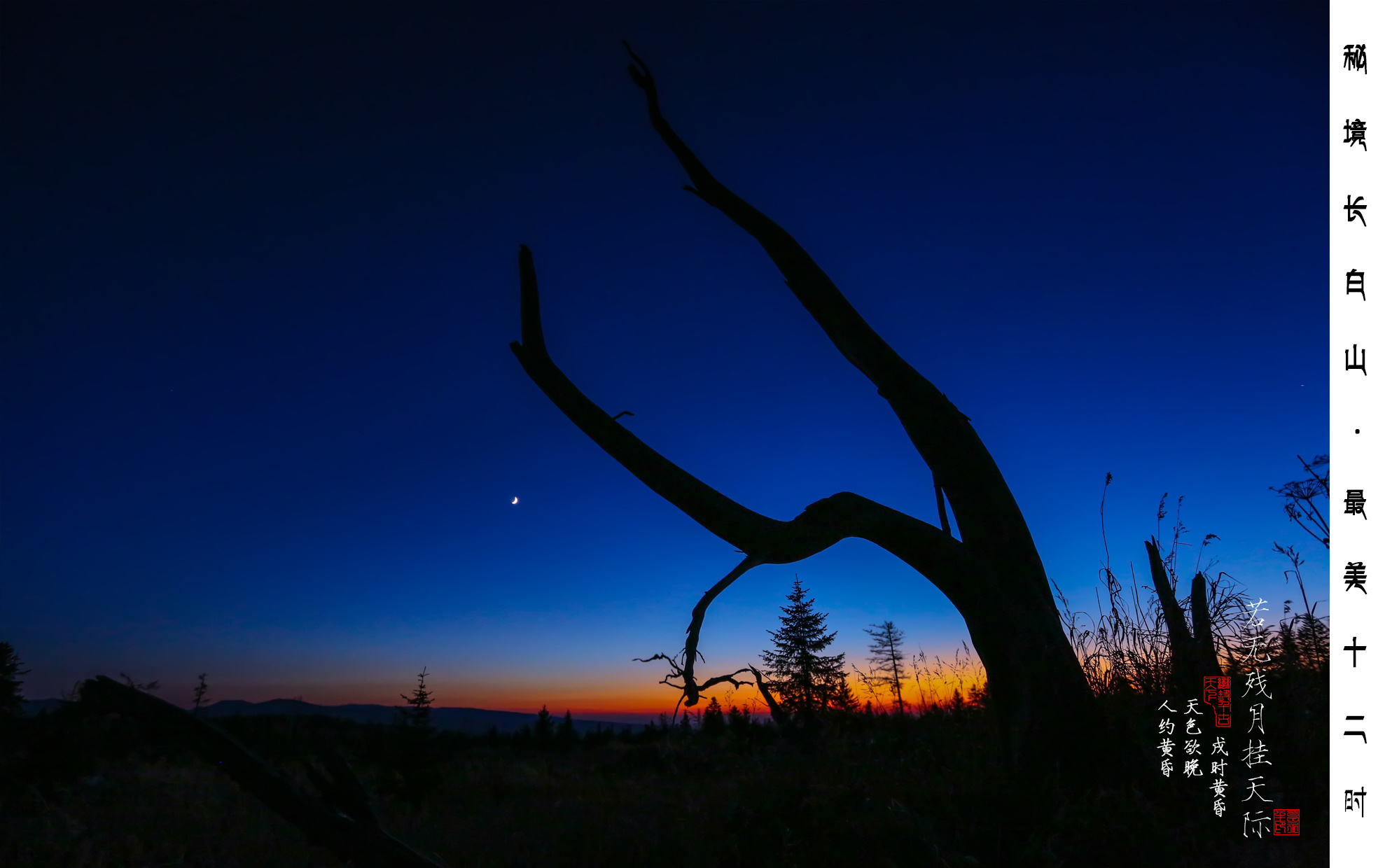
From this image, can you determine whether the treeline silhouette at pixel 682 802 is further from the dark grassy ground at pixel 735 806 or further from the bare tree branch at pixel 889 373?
the bare tree branch at pixel 889 373

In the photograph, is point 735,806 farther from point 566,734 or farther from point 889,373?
point 566,734

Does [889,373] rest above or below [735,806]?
above

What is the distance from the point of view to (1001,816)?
159 inches

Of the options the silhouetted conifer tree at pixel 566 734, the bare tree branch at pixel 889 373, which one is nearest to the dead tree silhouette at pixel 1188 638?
the bare tree branch at pixel 889 373

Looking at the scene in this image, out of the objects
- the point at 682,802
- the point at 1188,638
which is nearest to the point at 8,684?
the point at 682,802

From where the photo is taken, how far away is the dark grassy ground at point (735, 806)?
3809 mm

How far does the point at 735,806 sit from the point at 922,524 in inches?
107

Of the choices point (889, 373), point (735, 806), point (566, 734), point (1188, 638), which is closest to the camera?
point (735, 806)

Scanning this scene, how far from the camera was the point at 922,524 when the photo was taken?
18.8 feet

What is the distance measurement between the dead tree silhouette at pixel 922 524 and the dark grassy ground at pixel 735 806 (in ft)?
1.63

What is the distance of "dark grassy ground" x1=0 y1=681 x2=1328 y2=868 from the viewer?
3809 mm

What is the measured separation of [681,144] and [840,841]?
643 cm

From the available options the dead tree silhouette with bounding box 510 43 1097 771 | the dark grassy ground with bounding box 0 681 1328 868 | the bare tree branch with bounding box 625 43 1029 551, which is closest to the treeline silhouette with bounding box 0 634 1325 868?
the dark grassy ground with bounding box 0 681 1328 868
